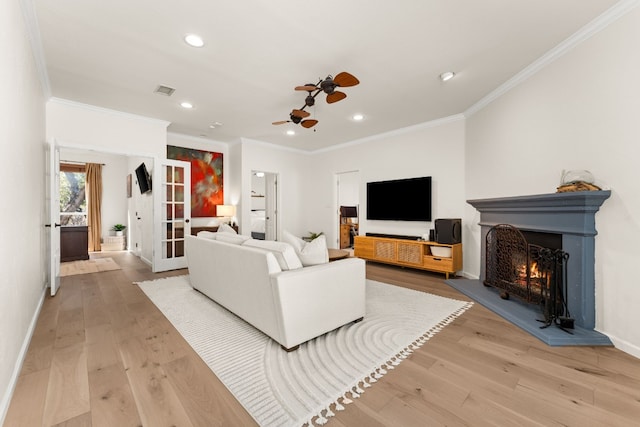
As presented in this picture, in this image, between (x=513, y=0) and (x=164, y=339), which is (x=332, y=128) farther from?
(x=164, y=339)

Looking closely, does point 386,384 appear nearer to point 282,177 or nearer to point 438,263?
point 438,263

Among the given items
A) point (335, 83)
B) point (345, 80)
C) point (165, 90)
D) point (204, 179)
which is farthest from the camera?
point (204, 179)

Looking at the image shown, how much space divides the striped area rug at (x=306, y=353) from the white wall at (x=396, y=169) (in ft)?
7.13

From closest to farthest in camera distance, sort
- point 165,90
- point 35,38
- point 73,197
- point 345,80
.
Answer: point 35,38 → point 345,80 → point 165,90 → point 73,197

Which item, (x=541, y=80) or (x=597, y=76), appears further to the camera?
(x=541, y=80)

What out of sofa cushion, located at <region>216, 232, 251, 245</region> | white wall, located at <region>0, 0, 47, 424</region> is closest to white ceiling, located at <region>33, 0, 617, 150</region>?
white wall, located at <region>0, 0, 47, 424</region>

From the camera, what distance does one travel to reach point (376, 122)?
5.02 m

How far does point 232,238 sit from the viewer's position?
3.08 metres

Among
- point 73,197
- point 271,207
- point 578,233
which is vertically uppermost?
point 73,197

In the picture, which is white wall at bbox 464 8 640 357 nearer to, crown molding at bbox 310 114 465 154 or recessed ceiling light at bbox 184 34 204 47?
crown molding at bbox 310 114 465 154

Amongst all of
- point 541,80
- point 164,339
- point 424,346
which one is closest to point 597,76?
point 541,80

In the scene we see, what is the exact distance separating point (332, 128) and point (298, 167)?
206 cm

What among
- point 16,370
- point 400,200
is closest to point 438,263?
point 400,200

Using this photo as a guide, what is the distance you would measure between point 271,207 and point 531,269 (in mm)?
5383
